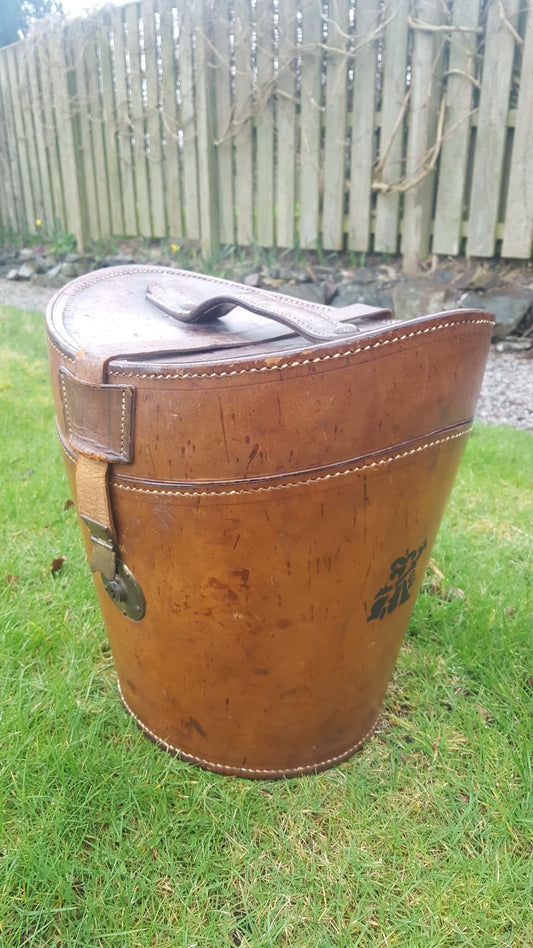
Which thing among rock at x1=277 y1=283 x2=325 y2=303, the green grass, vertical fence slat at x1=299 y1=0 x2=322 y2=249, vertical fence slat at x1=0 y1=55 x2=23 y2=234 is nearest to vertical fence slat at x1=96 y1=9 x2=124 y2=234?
vertical fence slat at x1=0 y1=55 x2=23 y2=234

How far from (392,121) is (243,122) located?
3.80 feet

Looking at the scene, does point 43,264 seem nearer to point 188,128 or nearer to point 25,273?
point 25,273

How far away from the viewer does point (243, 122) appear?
463cm

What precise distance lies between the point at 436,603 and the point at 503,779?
21.5 inches

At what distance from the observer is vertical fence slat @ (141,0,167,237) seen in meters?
5.14

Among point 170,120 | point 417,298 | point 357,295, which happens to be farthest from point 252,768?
point 170,120

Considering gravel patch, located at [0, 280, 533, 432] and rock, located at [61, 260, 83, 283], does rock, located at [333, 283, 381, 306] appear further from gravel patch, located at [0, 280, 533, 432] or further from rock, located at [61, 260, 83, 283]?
rock, located at [61, 260, 83, 283]

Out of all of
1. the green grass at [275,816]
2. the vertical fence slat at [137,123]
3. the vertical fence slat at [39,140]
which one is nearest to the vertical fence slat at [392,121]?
the vertical fence slat at [137,123]

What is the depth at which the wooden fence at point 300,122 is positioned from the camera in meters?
3.62

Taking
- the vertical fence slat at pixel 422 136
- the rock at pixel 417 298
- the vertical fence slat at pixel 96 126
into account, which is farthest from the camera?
the vertical fence slat at pixel 96 126

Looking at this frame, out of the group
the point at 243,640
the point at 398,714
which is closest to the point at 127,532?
the point at 243,640

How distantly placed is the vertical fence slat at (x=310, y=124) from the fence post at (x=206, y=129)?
2.67ft

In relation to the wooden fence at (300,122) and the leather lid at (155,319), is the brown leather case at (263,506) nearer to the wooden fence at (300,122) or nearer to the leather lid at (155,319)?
the leather lid at (155,319)

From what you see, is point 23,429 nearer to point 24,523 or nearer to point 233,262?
point 24,523
